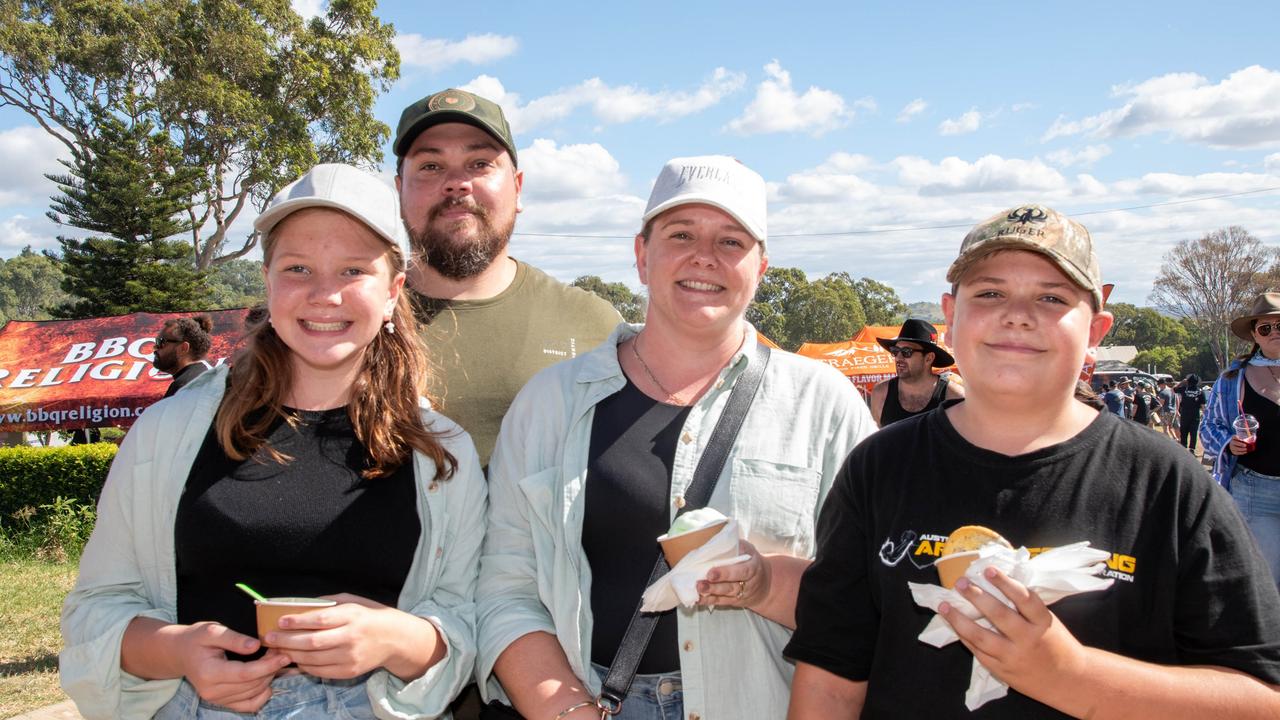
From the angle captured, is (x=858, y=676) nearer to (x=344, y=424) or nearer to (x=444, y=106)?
(x=344, y=424)

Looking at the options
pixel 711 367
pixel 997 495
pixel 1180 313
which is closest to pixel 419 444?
pixel 711 367

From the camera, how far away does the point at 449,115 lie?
3307 millimetres

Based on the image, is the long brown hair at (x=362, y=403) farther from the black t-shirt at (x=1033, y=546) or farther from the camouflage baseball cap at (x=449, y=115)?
the black t-shirt at (x=1033, y=546)

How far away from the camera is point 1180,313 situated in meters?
52.1

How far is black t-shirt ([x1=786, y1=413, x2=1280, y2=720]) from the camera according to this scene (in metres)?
1.68

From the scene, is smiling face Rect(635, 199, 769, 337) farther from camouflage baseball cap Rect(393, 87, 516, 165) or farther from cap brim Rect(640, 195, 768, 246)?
camouflage baseball cap Rect(393, 87, 516, 165)

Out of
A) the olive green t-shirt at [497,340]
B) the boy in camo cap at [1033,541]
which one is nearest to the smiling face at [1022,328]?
the boy in camo cap at [1033,541]

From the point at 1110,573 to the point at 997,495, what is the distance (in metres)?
0.26

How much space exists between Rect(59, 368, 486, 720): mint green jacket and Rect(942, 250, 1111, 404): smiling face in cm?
145

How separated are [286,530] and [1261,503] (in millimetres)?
6415

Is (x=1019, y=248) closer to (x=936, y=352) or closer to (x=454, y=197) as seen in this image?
(x=454, y=197)

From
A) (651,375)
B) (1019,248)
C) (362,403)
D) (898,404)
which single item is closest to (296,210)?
(362,403)

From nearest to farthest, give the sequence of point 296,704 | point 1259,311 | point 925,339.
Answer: point 296,704 → point 1259,311 → point 925,339

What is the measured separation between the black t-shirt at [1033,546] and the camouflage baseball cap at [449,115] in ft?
6.78
